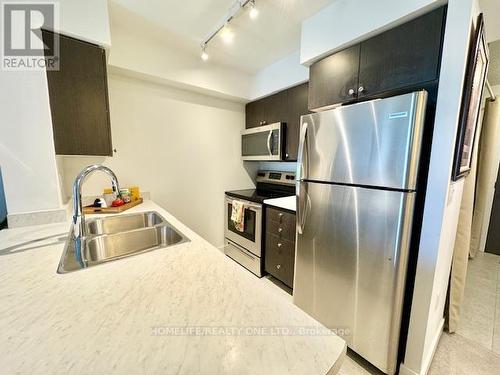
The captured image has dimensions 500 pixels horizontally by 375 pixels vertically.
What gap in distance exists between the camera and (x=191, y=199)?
2.65 m

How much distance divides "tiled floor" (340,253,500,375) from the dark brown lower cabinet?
0.78 meters

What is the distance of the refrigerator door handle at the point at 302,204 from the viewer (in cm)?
159

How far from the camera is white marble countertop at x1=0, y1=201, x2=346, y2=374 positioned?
17.0 inches

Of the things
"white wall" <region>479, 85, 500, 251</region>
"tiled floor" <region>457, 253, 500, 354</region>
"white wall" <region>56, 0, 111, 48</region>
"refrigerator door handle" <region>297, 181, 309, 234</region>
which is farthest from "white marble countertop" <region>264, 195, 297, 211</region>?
"white wall" <region>479, 85, 500, 251</region>

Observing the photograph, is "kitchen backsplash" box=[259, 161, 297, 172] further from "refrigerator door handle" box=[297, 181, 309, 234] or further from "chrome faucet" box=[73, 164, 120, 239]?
"chrome faucet" box=[73, 164, 120, 239]

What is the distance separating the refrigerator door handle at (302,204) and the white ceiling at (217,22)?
1.35 metres

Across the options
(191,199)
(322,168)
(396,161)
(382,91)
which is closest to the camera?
(396,161)

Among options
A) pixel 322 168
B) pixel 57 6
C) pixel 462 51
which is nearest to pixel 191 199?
pixel 322 168

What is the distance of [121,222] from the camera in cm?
151

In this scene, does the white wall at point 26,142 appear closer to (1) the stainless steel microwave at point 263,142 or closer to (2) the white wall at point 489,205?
(1) the stainless steel microwave at point 263,142

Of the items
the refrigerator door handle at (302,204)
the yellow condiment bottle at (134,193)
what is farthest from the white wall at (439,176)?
the yellow condiment bottle at (134,193)

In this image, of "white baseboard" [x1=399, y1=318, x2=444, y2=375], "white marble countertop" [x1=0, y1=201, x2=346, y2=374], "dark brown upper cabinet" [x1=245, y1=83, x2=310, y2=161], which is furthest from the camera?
"dark brown upper cabinet" [x1=245, y1=83, x2=310, y2=161]

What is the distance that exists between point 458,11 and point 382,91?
43cm

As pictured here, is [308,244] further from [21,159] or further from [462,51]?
[21,159]
